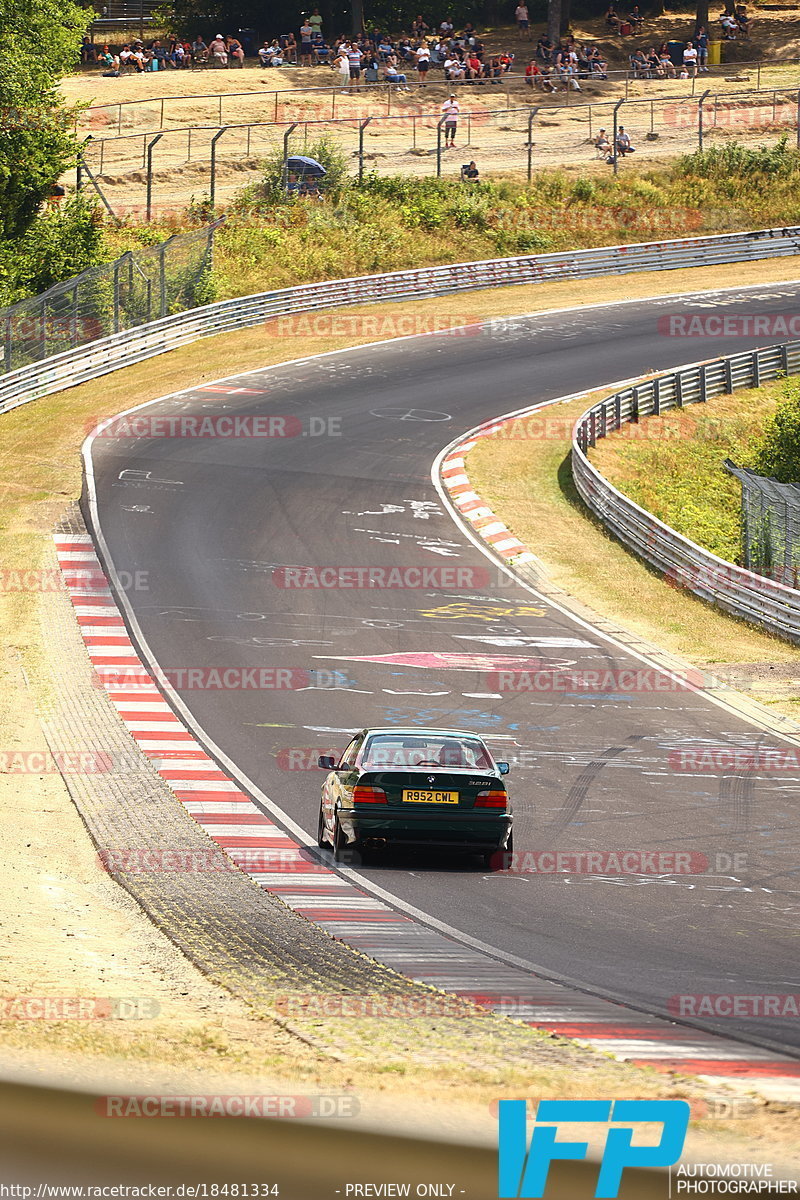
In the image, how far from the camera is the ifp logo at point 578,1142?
373 centimetres

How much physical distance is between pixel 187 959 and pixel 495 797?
4.47 meters

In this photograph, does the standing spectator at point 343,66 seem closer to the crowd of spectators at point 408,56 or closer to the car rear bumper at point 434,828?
the crowd of spectators at point 408,56

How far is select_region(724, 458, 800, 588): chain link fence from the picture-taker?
2966 centimetres

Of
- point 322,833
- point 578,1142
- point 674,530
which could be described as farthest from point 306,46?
point 578,1142

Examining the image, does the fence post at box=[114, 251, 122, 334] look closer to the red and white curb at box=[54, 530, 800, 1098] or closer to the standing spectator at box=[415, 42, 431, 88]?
the red and white curb at box=[54, 530, 800, 1098]

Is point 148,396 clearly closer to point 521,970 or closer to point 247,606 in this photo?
point 247,606

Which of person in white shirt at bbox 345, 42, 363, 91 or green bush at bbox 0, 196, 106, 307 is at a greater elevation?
person in white shirt at bbox 345, 42, 363, 91

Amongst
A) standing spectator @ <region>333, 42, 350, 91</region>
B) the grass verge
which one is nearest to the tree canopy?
the grass verge

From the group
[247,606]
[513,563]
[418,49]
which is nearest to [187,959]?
[247,606]

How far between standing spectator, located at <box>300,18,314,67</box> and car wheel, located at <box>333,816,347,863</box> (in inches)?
2751

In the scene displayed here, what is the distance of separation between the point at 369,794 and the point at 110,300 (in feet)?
113

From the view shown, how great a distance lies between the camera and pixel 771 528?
31.6 metres

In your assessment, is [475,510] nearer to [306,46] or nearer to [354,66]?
[354,66]

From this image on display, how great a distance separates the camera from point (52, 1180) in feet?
11.9
